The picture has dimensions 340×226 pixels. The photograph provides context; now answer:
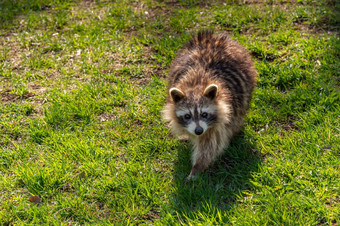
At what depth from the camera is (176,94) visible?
134 inches

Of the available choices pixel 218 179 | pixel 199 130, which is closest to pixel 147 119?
pixel 199 130

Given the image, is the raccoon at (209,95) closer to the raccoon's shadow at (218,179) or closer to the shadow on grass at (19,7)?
the raccoon's shadow at (218,179)

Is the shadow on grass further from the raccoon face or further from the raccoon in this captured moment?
the raccoon face

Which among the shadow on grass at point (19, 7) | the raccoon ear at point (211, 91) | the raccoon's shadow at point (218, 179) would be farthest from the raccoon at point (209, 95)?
the shadow on grass at point (19, 7)

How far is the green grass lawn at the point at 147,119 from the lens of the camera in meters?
3.11

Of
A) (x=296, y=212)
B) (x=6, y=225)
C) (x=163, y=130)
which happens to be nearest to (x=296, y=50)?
(x=163, y=130)

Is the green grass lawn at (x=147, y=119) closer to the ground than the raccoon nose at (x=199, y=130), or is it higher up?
closer to the ground

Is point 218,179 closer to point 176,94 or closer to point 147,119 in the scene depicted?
point 176,94

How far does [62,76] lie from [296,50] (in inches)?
105

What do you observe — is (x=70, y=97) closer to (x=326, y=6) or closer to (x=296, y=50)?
(x=296, y=50)

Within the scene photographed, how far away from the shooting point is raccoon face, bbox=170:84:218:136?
11.0 ft

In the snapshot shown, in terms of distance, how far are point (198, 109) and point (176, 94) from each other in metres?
0.22

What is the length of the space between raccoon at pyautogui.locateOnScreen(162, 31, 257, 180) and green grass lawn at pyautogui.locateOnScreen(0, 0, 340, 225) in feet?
0.62

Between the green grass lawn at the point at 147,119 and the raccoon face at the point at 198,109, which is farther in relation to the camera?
the raccoon face at the point at 198,109
